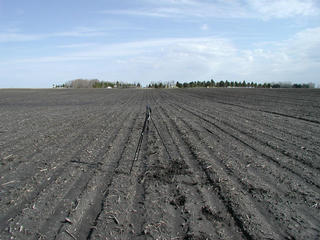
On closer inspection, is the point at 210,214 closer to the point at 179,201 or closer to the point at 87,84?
the point at 179,201

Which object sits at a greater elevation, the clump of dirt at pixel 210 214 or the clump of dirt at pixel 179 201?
the clump of dirt at pixel 210 214

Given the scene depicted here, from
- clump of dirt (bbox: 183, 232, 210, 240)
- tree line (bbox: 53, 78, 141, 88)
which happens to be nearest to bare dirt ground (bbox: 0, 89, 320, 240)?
clump of dirt (bbox: 183, 232, 210, 240)

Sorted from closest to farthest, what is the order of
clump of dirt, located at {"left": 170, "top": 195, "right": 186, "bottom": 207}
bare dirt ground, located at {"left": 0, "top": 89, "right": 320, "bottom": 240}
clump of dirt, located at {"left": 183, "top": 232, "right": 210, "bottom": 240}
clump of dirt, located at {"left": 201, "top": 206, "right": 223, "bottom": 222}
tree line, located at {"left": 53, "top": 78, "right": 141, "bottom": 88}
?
clump of dirt, located at {"left": 183, "top": 232, "right": 210, "bottom": 240} → bare dirt ground, located at {"left": 0, "top": 89, "right": 320, "bottom": 240} → clump of dirt, located at {"left": 201, "top": 206, "right": 223, "bottom": 222} → clump of dirt, located at {"left": 170, "top": 195, "right": 186, "bottom": 207} → tree line, located at {"left": 53, "top": 78, "right": 141, "bottom": 88}

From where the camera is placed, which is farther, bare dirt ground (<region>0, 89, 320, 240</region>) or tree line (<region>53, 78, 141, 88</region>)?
tree line (<region>53, 78, 141, 88</region>)

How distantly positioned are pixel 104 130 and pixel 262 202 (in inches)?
339

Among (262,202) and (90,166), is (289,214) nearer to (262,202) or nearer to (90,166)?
(262,202)

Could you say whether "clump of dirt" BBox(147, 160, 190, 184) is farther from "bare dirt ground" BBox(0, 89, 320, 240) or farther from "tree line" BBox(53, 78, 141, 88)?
"tree line" BBox(53, 78, 141, 88)

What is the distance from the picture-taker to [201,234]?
374 centimetres

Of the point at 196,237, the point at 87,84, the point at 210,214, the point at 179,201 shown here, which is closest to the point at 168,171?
the point at 179,201

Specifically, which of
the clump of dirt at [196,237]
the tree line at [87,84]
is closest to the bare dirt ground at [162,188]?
the clump of dirt at [196,237]

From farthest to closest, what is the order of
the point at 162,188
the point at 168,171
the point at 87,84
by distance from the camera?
the point at 87,84 < the point at 168,171 < the point at 162,188

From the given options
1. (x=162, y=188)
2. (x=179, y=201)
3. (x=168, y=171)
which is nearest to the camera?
(x=179, y=201)

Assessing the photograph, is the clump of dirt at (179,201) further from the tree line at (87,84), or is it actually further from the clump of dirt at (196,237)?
the tree line at (87,84)

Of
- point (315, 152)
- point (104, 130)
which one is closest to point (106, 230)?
point (315, 152)
